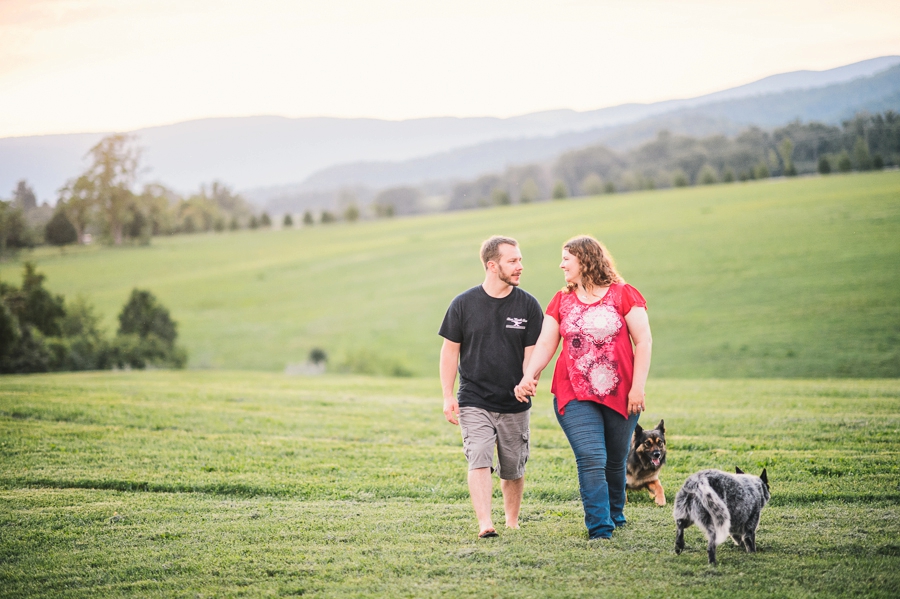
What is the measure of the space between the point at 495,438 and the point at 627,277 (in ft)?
145

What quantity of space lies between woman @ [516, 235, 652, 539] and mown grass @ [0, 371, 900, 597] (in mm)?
758

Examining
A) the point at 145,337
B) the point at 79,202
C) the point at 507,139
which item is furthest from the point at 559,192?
the point at 507,139

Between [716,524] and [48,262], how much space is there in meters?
75.3

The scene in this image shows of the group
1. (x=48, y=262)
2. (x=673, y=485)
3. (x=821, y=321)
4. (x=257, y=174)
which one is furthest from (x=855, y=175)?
(x=257, y=174)

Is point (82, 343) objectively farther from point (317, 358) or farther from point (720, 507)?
point (720, 507)

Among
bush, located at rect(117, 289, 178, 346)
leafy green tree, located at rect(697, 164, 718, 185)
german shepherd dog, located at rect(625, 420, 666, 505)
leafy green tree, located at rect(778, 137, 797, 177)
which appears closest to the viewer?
german shepherd dog, located at rect(625, 420, 666, 505)

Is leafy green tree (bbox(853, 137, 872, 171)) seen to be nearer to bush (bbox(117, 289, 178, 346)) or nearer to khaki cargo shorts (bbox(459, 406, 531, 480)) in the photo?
→ bush (bbox(117, 289, 178, 346))

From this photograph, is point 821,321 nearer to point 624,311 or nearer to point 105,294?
point 624,311

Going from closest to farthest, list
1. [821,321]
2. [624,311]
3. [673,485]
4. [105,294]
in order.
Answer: [624,311]
[673,485]
[821,321]
[105,294]

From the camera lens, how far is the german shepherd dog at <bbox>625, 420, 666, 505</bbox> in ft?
23.4

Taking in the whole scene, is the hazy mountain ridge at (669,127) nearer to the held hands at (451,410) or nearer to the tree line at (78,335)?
the tree line at (78,335)

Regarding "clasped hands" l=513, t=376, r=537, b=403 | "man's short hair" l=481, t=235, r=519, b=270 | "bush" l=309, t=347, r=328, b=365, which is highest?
"man's short hair" l=481, t=235, r=519, b=270

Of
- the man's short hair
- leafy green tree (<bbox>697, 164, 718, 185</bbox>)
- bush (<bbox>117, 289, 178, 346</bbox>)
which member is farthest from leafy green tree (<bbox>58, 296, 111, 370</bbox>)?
leafy green tree (<bbox>697, 164, 718, 185</bbox>)

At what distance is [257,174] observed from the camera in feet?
618
